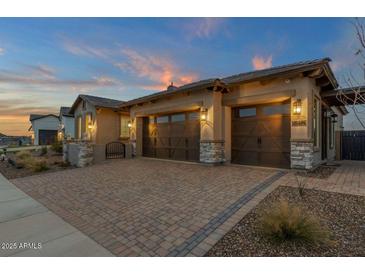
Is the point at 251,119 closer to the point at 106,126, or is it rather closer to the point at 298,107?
the point at 298,107

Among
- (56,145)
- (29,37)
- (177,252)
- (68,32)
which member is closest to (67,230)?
(177,252)

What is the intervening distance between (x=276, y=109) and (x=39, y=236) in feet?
28.5

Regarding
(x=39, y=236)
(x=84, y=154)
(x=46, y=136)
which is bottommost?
(x=39, y=236)

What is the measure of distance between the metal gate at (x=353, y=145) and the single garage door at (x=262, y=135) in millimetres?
8030

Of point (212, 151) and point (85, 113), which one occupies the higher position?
point (85, 113)

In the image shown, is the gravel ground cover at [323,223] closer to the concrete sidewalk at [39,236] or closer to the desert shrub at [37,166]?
the concrete sidewalk at [39,236]

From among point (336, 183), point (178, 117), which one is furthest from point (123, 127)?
point (336, 183)

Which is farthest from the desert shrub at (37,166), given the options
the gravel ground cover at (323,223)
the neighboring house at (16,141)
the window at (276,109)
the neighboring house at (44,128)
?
the neighboring house at (16,141)

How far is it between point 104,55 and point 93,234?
10178mm

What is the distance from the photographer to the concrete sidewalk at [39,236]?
8.13 ft

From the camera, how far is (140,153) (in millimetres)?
12969

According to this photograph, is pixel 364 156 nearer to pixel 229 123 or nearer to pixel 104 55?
pixel 229 123

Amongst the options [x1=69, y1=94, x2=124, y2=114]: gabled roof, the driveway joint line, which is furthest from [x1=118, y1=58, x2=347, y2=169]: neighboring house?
the driveway joint line

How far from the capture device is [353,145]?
12.0 metres
